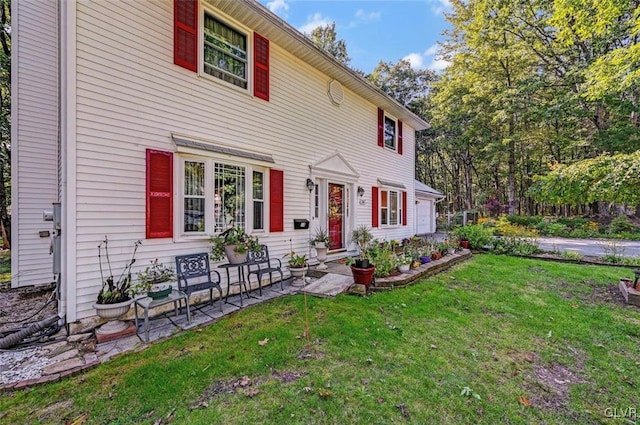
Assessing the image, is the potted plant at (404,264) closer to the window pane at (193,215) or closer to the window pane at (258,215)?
the window pane at (258,215)

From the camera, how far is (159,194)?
4.57 m

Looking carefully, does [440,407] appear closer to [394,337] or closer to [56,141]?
[394,337]

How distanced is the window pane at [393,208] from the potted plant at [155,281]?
8220 millimetres

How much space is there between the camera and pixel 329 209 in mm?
8156

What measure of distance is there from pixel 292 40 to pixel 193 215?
452 cm

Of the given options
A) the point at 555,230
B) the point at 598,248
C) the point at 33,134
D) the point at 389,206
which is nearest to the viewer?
the point at 33,134

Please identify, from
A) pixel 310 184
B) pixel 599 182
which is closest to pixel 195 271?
pixel 310 184

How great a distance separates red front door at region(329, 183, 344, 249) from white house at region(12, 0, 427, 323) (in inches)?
2.1

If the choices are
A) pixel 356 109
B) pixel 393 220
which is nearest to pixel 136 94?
pixel 356 109

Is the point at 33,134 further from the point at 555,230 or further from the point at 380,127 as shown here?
the point at 555,230

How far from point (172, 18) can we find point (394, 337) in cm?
617

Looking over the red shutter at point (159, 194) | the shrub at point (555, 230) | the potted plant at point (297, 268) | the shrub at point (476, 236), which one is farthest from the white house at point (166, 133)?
the shrub at point (555, 230)

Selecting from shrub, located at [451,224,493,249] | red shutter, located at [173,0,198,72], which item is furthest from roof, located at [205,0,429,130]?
shrub, located at [451,224,493,249]

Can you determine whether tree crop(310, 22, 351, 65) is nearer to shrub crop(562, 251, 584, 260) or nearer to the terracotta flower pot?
shrub crop(562, 251, 584, 260)
